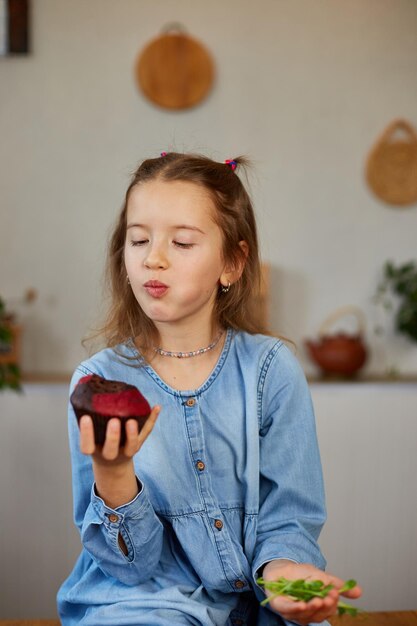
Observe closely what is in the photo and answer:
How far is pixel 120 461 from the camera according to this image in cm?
121

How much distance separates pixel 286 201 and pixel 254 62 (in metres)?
0.66

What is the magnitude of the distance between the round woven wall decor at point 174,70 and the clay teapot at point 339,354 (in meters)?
1.24

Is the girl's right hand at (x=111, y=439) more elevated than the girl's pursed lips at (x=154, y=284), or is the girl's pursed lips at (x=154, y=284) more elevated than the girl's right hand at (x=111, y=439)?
the girl's pursed lips at (x=154, y=284)

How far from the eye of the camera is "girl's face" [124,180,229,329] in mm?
1385

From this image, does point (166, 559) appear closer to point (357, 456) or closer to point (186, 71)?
point (357, 456)

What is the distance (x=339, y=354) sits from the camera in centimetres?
362

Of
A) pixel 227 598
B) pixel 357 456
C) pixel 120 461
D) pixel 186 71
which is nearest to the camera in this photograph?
pixel 120 461

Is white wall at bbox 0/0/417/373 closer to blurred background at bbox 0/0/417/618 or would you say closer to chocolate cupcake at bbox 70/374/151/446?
blurred background at bbox 0/0/417/618

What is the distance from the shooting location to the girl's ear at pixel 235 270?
5.10 feet

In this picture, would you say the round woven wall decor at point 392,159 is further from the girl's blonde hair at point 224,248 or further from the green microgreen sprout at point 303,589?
the green microgreen sprout at point 303,589

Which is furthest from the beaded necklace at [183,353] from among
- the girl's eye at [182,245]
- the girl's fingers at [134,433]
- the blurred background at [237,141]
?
the blurred background at [237,141]

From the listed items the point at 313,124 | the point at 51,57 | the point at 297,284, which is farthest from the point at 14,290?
the point at 313,124

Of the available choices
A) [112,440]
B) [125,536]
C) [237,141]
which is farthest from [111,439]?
[237,141]

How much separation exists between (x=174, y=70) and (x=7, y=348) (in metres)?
1.45
